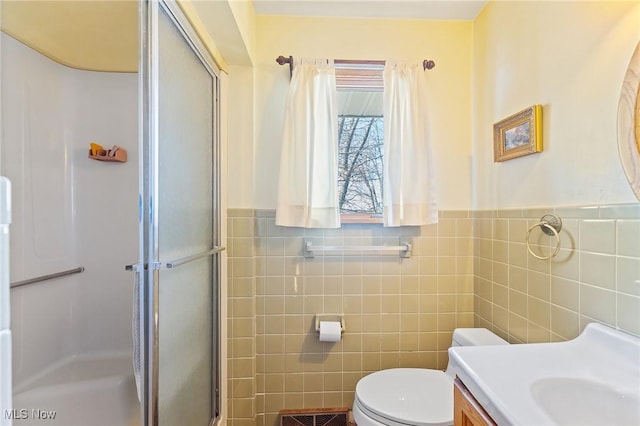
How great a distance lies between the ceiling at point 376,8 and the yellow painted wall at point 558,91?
134 millimetres

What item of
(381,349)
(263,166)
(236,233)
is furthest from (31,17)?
(381,349)

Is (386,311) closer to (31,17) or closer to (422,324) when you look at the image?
(422,324)

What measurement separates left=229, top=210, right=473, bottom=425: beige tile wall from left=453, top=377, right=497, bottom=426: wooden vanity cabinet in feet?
2.68

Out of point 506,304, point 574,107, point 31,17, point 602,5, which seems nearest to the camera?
point 602,5

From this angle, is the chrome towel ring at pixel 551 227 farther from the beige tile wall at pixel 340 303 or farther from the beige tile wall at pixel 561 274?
the beige tile wall at pixel 340 303

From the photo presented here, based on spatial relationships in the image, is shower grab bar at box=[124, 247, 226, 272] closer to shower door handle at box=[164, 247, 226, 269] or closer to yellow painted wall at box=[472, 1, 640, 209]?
shower door handle at box=[164, 247, 226, 269]

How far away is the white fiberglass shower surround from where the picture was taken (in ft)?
3.26

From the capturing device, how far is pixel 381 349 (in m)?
1.72

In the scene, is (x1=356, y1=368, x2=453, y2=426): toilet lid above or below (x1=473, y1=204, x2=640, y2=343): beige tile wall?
below

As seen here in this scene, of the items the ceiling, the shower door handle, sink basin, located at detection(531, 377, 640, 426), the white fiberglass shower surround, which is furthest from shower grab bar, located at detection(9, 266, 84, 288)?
sink basin, located at detection(531, 377, 640, 426)

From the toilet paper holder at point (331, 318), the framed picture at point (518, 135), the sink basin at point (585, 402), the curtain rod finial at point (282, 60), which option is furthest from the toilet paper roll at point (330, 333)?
the curtain rod finial at point (282, 60)

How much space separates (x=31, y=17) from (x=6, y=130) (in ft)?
1.77

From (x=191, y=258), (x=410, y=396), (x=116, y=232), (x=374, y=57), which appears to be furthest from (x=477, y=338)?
(x=116, y=232)

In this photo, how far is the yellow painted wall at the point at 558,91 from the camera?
37.1 inches
